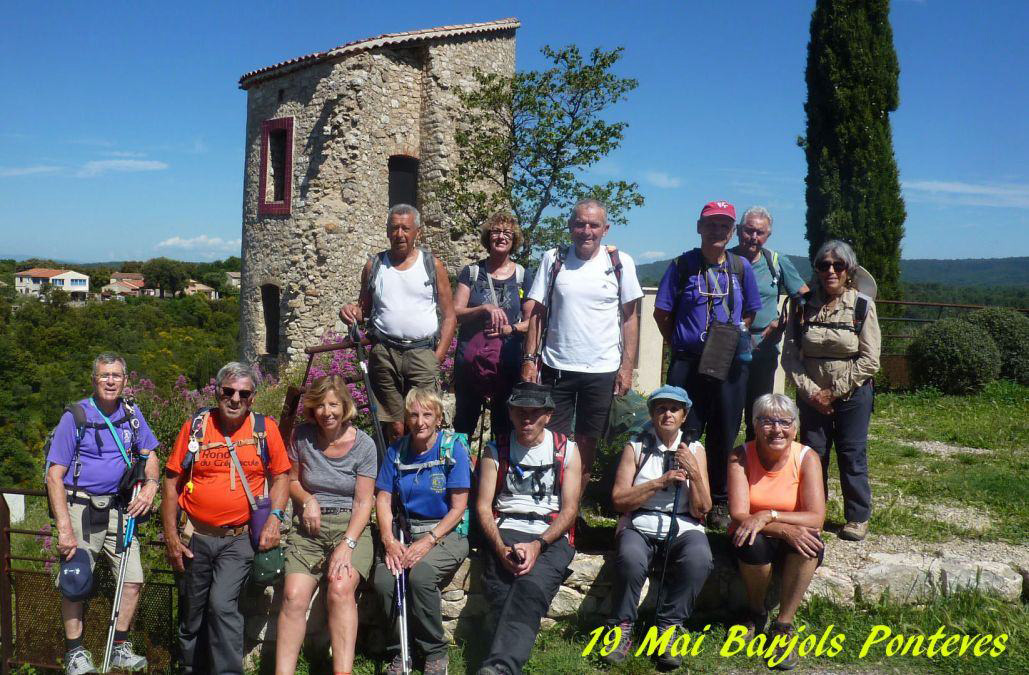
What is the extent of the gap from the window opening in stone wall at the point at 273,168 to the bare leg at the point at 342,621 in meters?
12.9

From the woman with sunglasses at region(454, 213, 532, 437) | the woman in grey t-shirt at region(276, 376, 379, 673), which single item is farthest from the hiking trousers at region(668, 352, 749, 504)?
the woman in grey t-shirt at region(276, 376, 379, 673)

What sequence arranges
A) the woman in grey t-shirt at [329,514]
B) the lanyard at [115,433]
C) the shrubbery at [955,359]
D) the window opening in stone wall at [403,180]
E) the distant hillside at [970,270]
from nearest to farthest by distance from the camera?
the woman in grey t-shirt at [329,514] < the lanyard at [115,433] < the shrubbery at [955,359] < the window opening in stone wall at [403,180] < the distant hillside at [970,270]

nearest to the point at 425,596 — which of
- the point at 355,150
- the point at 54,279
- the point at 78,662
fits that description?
the point at 78,662

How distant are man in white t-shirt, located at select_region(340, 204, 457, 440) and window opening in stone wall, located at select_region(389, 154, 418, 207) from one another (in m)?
11.1

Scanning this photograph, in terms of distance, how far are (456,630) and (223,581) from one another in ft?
4.12

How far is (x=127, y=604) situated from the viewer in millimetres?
3844

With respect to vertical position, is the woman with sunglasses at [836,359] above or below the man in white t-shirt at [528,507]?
above

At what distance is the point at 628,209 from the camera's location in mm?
12227

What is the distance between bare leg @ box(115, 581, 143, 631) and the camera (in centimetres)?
383

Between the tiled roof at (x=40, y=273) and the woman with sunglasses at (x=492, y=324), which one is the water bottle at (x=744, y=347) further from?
the tiled roof at (x=40, y=273)

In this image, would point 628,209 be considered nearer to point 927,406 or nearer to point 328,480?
point 927,406

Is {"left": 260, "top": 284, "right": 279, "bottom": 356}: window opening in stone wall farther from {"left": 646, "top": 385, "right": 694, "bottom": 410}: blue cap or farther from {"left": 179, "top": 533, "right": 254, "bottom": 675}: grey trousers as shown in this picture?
{"left": 646, "top": 385, "right": 694, "bottom": 410}: blue cap

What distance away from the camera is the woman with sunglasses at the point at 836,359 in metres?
4.21

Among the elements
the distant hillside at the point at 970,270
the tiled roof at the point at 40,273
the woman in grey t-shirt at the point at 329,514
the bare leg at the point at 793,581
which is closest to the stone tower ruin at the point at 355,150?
the woman in grey t-shirt at the point at 329,514
